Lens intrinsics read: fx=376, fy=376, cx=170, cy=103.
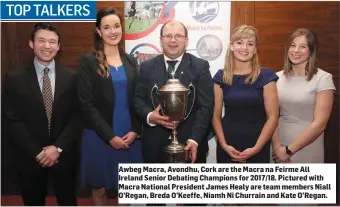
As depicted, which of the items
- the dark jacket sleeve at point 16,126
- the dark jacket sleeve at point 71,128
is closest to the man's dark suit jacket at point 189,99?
the dark jacket sleeve at point 71,128

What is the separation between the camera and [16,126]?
194 centimetres

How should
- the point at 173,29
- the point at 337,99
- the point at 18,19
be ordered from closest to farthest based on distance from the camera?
the point at 173,29 < the point at 18,19 < the point at 337,99

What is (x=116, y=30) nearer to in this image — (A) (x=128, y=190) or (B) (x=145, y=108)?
(B) (x=145, y=108)

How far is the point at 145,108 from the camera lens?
1.89 meters

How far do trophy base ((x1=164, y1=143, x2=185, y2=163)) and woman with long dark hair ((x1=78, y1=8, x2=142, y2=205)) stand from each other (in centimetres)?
25

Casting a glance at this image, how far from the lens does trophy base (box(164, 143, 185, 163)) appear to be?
1804 millimetres

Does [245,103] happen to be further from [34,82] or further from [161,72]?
[34,82]

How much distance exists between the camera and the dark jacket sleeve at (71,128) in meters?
1.99

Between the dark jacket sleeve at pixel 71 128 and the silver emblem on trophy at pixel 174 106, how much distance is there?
453 millimetres

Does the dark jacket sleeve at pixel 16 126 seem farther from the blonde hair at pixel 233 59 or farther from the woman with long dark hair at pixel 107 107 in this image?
the blonde hair at pixel 233 59

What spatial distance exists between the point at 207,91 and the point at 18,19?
1.18m

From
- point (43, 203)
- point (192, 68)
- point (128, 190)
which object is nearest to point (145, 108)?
point (192, 68)

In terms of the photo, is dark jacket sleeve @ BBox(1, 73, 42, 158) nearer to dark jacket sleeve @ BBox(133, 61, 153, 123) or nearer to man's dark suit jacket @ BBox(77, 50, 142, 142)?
man's dark suit jacket @ BBox(77, 50, 142, 142)

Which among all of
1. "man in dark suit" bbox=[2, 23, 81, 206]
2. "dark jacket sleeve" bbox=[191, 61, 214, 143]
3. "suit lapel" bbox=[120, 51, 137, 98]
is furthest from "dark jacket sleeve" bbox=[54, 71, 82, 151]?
"dark jacket sleeve" bbox=[191, 61, 214, 143]
